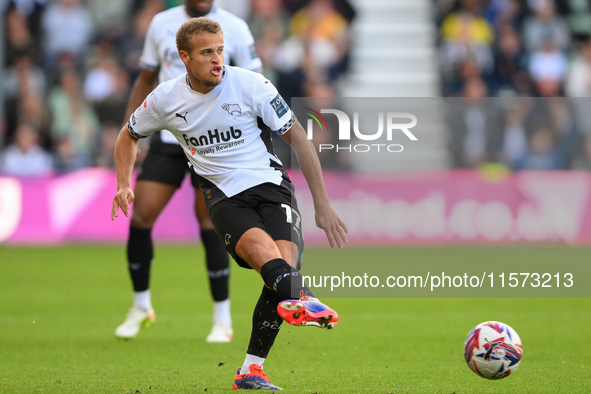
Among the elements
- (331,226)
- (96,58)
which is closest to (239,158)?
(331,226)

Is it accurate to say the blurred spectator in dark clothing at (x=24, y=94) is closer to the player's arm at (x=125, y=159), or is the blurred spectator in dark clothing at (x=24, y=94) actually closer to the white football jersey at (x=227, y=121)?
the player's arm at (x=125, y=159)

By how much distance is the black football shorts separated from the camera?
6.87m

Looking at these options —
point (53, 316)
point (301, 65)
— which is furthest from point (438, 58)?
point (53, 316)

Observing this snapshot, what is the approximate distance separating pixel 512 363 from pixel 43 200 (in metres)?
9.93

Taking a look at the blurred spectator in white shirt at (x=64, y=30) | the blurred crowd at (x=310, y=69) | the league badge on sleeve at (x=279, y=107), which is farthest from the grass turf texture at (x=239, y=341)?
the blurred spectator in white shirt at (x=64, y=30)

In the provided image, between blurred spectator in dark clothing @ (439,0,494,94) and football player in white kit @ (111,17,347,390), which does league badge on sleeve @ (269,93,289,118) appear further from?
blurred spectator in dark clothing @ (439,0,494,94)

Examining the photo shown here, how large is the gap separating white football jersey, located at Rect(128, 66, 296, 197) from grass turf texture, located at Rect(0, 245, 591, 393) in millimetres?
1225

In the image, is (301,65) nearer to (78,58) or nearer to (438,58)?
(438,58)

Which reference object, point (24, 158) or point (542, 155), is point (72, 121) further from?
point (542, 155)

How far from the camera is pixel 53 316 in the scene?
27.3ft

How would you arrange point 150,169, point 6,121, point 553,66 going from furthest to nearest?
point 553,66, point 6,121, point 150,169

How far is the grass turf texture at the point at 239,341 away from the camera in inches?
210

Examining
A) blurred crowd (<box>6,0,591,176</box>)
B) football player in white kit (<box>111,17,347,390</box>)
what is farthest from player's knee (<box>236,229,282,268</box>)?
blurred crowd (<box>6,0,591,176</box>)

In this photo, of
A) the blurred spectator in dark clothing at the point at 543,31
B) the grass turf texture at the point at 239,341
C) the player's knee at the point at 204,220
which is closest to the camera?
the grass turf texture at the point at 239,341
